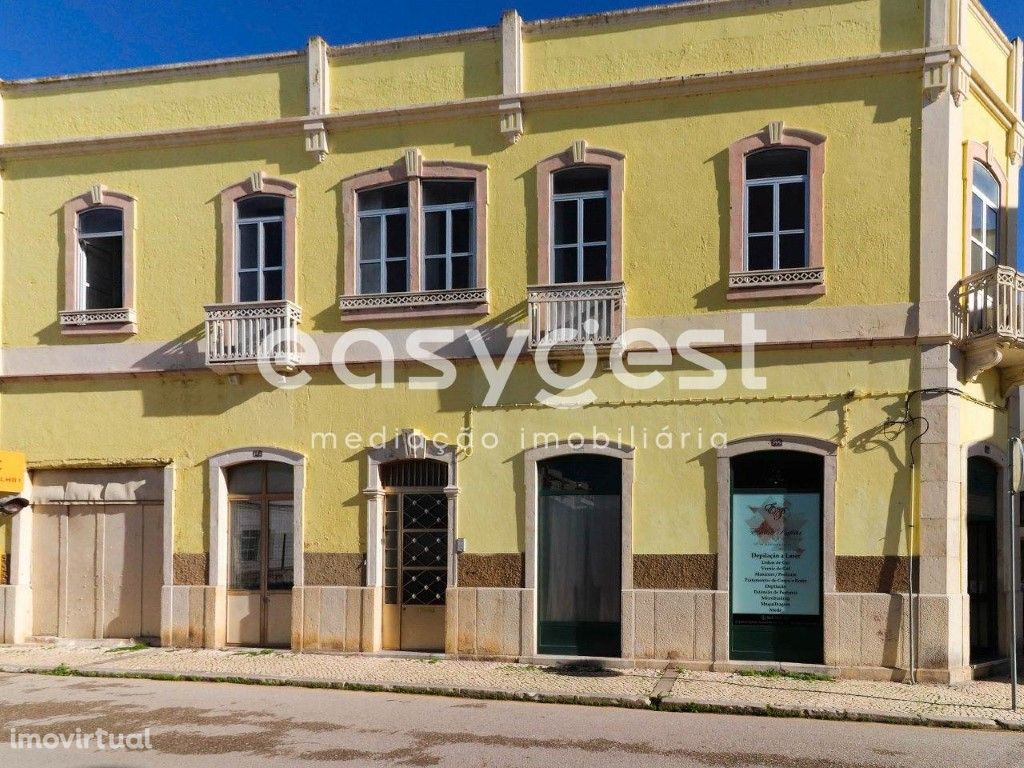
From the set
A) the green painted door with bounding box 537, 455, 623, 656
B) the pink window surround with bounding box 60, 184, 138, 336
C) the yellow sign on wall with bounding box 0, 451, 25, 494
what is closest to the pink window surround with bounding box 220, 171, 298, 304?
the pink window surround with bounding box 60, 184, 138, 336

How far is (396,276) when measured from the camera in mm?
14711

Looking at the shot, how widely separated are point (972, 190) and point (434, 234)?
22.0 feet

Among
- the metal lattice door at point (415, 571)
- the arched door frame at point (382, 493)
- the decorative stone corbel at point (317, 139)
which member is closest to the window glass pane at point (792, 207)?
the arched door frame at point (382, 493)

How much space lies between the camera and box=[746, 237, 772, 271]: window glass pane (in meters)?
13.4

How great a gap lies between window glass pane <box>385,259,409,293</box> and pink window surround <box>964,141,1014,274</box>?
22.9ft

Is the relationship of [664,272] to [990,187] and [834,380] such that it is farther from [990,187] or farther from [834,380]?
[990,187]

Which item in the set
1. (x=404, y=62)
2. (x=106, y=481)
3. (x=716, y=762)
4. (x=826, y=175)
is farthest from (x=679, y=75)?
(x=106, y=481)

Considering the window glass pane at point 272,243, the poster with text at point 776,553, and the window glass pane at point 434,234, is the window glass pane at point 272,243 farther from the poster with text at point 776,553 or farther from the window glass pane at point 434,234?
the poster with text at point 776,553

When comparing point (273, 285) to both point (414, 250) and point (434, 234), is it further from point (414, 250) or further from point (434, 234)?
point (434, 234)

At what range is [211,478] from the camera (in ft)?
49.2

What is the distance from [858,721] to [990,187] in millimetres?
7167

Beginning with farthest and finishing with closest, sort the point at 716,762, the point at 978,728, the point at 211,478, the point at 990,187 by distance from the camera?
the point at 211,478 → the point at 990,187 → the point at 978,728 → the point at 716,762

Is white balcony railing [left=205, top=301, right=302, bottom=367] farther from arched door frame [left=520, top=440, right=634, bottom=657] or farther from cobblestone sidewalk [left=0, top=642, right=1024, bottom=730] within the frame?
cobblestone sidewalk [left=0, top=642, right=1024, bottom=730]

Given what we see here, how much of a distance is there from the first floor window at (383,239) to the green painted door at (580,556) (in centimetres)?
325
